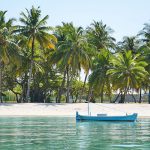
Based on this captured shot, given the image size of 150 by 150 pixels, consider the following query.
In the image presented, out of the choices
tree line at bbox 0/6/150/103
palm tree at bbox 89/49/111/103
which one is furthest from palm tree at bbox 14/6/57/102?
palm tree at bbox 89/49/111/103

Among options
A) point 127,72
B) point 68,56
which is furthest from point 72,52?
point 127,72

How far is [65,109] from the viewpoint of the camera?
64.8 meters

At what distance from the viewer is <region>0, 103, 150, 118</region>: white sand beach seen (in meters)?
62.1

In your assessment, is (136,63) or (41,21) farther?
(136,63)

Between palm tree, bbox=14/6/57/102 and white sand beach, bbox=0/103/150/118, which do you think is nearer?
white sand beach, bbox=0/103/150/118

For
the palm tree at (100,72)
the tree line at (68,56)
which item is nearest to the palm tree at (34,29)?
the tree line at (68,56)

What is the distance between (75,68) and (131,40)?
19.8 meters

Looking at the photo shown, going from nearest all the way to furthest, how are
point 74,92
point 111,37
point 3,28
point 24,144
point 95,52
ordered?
point 24,144 < point 3,28 < point 95,52 < point 111,37 < point 74,92

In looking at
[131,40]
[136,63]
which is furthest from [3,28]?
[131,40]

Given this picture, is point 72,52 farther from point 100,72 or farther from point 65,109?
point 65,109

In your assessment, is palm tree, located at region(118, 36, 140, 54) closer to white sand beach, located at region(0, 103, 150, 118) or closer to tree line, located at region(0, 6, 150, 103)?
tree line, located at region(0, 6, 150, 103)

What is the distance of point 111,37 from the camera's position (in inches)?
3413

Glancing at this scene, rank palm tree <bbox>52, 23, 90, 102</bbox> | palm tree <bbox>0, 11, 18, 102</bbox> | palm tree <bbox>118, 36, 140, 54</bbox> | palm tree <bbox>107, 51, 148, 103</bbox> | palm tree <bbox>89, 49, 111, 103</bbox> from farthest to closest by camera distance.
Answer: palm tree <bbox>118, 36, 140, 54</bbox> < palm tree <bbox>89, 49, 111, 103</bbox> < palm tree <bbox>107, 51, 148, 103</bbox> < palm tree <bbox>52, 23, 90, 102</bbox> < palm tree <bbox>0, 11, 18, 102</bbox>

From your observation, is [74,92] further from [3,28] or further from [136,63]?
[3,28]
